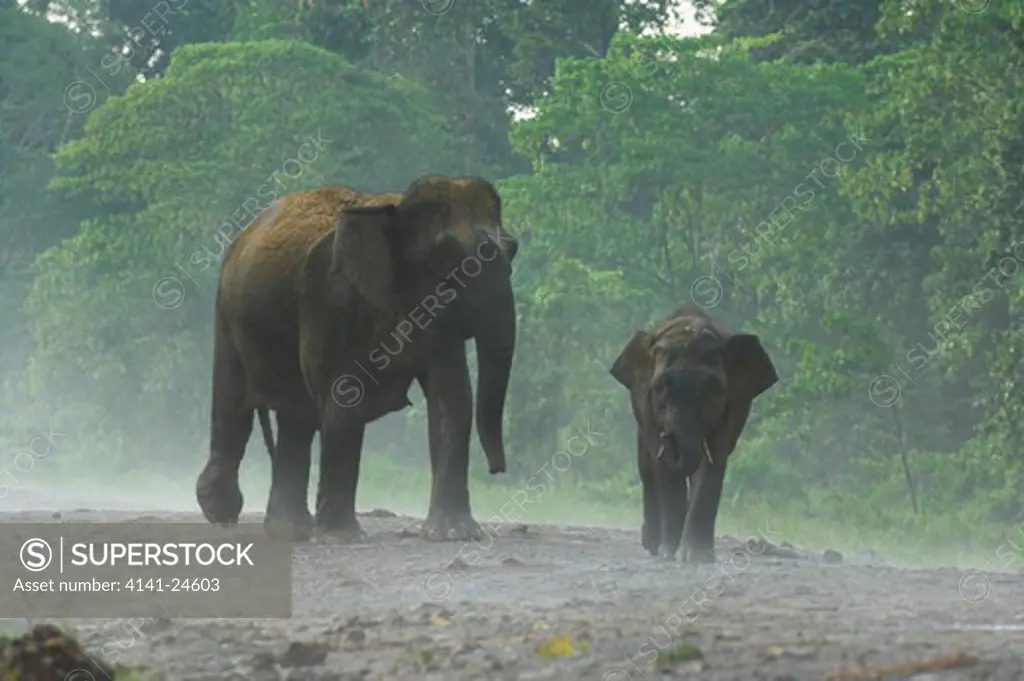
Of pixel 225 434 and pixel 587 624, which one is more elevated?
pixel 225 434

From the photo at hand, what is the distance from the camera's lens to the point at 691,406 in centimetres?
1611

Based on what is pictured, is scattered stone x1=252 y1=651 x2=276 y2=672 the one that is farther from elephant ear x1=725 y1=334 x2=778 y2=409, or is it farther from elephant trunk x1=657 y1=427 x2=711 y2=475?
elephant ear x1=725 y1=334 x2=778 y2=409

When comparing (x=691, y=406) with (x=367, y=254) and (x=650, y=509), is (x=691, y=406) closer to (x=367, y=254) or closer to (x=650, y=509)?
(x=650, y=509)

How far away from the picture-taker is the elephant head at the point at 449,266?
17.0 metres

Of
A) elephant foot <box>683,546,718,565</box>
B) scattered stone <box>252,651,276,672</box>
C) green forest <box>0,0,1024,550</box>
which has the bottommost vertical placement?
scattered stone <box>252,651,276,672</box>

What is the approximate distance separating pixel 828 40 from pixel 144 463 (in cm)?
1608

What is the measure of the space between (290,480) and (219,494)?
76 centimetres

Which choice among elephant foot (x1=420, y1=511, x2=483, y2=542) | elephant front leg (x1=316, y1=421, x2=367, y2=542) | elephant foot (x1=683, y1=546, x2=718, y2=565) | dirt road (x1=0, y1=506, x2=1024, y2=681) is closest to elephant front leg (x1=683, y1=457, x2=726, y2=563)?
elephant foot (x1=683, y1=546, x2=718, y2=565)

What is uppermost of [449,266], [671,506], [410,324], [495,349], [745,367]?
[449,266]

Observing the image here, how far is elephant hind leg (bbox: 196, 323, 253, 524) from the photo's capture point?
758 inches

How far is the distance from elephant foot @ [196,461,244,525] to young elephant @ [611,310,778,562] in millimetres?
3695

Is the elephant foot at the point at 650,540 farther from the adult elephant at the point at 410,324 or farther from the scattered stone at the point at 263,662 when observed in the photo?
the scattered stone at the point at 263,662

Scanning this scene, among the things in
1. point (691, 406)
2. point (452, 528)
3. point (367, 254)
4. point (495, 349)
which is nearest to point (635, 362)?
point (495, 349)

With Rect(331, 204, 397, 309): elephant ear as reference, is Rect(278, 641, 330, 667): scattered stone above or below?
below
